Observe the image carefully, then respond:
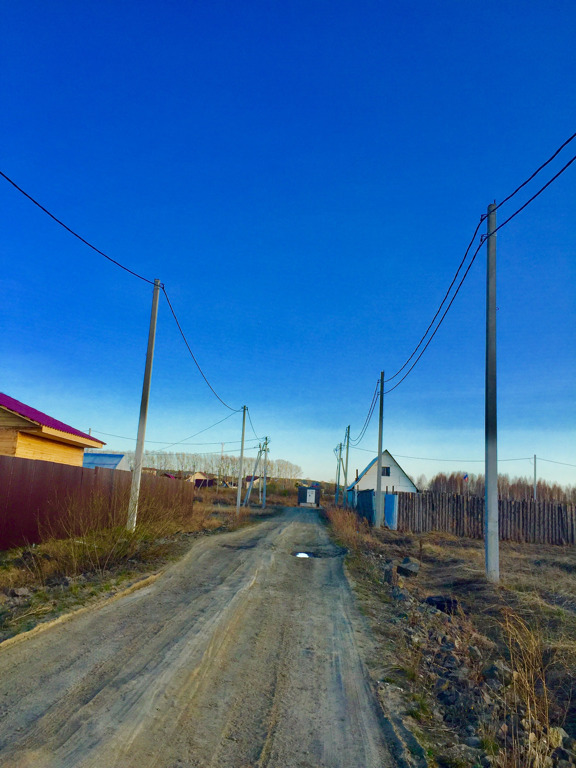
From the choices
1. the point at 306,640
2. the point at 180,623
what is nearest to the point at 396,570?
the point at 306,640

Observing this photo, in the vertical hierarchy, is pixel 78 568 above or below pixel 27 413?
below

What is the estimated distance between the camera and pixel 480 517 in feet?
72.1

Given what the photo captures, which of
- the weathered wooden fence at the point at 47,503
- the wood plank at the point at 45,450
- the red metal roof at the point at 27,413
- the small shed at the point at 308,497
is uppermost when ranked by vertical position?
the red metal roof at the point at 27,413

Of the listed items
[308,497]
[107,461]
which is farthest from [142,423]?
[308,497]

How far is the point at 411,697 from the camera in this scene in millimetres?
4492

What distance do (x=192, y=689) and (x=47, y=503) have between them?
27.6ft

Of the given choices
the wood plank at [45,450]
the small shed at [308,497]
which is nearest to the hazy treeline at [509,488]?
the small shed at [308,497]

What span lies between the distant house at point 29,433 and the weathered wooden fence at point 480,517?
14.8m

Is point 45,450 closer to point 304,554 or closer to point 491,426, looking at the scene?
point 304,554

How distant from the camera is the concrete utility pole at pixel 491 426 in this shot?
9.45m

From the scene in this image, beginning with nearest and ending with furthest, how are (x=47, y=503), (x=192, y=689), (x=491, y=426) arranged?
1. (x=192, y=689)
2. (x=491, y=426)
3. (x=47, y=503)

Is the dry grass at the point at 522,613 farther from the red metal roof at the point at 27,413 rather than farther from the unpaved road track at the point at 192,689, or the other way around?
the red metal roof at the point at 27,413

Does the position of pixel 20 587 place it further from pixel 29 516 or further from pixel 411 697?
pixel 411 697

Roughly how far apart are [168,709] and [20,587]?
4.77 metres
